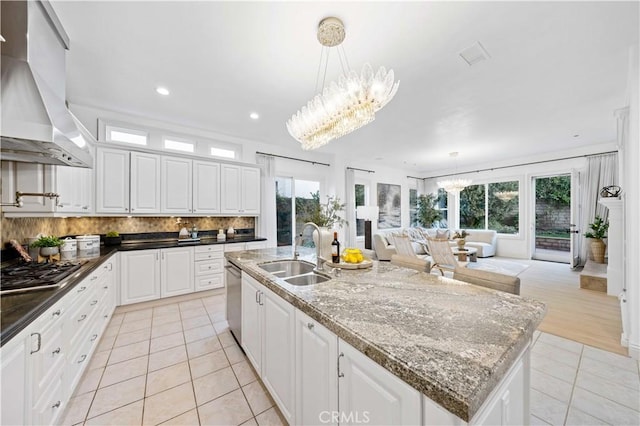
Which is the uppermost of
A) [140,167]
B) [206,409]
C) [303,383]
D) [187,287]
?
[140,167]

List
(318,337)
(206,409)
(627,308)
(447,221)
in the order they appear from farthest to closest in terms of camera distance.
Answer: (447,221) → (627,308) → (206,409) → (318,337)

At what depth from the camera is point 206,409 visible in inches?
65.9

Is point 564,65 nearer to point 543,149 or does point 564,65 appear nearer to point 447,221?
point 543,149

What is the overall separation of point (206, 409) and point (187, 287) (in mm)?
2307

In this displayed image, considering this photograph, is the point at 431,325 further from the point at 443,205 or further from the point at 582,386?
the point at 443,205

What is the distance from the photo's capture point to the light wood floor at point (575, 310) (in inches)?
100

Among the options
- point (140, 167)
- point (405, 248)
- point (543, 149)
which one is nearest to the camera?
point (140, 167)

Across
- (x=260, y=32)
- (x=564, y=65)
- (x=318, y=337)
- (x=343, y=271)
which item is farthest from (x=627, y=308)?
(x=260, y=32)

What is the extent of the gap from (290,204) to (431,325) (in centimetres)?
471

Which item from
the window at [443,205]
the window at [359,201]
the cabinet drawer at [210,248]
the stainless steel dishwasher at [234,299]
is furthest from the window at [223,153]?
the window at [443,205]

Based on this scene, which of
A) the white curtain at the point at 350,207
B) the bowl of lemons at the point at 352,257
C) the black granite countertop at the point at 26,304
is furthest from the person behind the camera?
the white curtain at the point at 350,207

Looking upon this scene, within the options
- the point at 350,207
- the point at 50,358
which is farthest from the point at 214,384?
the point at 350,207

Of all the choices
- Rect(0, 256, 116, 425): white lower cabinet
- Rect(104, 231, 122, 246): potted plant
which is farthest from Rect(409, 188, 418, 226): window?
Rect(0, 256, 116, 425): white lower cabinet

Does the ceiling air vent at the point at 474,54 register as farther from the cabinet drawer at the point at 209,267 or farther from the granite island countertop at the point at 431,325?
the cabinet drawer at the point at 209,267
